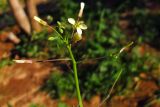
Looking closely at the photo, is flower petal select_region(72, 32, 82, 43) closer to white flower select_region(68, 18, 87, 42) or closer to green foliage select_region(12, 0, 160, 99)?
white flower select_region(68, 18, 87, 42)

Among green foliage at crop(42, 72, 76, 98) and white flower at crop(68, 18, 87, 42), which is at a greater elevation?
white flower at crop(68, 18, 87, 42)

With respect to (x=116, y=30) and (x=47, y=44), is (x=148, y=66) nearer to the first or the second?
(x=116, y=30)

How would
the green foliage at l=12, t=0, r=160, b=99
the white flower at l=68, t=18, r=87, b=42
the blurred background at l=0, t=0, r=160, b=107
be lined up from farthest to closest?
the green foliage at l=12, t=0, r=160, b=99 < the blurred background at l=0, t=0, r=160, b=107 < the white flower at l=68, t=18, r=87, b=42

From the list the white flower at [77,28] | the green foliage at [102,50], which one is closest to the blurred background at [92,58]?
the green foliage at [102,50]

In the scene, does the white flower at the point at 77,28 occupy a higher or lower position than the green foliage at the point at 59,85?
higher

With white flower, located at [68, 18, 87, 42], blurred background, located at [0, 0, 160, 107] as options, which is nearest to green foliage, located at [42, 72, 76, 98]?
blurred background, located at [0, 0, 160, 107]

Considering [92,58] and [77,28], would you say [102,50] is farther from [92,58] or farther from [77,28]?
[77,28]

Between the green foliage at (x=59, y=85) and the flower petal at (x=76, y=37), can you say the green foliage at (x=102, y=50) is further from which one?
the flower petal at (x=76, y=37)

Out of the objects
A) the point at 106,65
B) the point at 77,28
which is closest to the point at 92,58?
the point at 106,65
